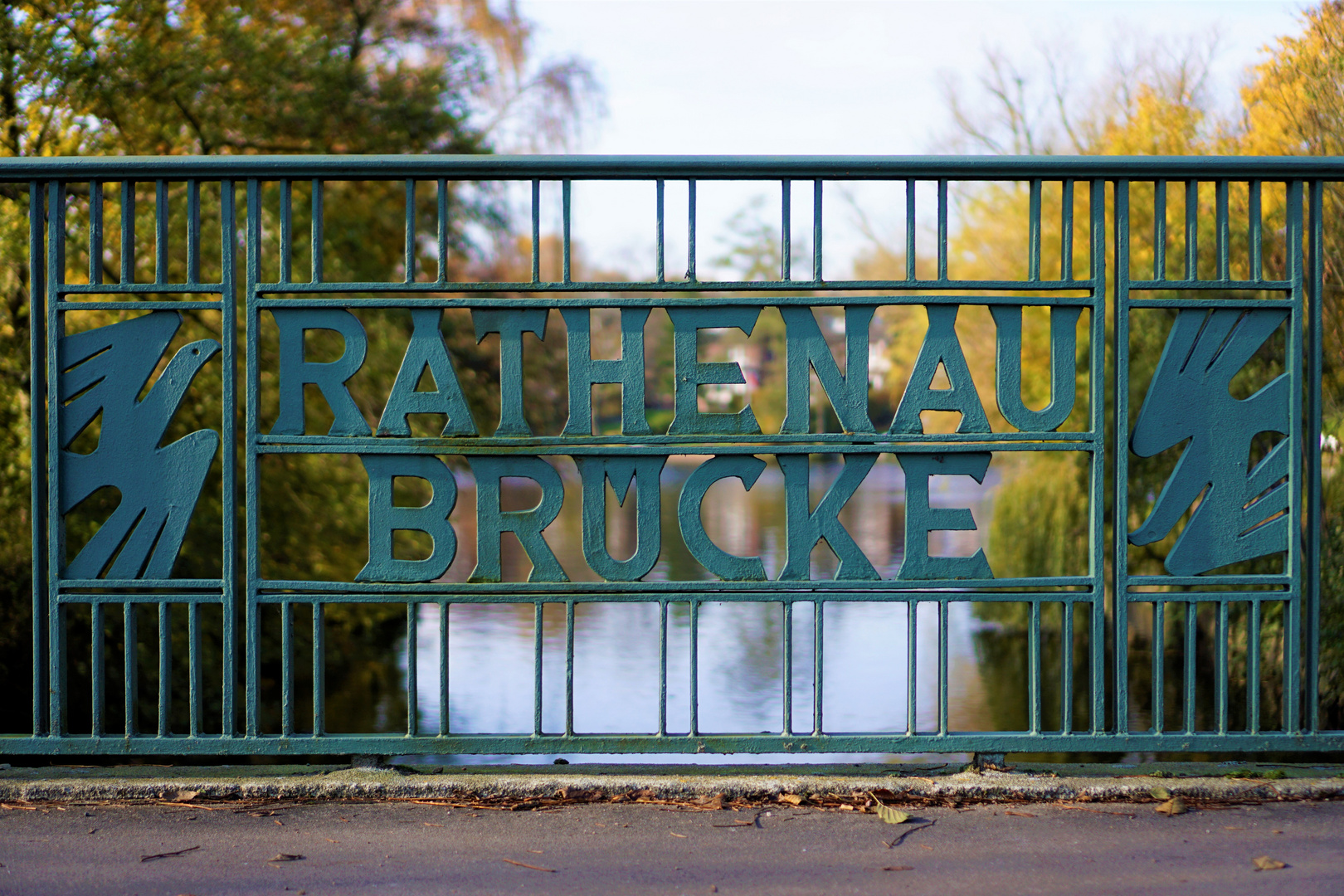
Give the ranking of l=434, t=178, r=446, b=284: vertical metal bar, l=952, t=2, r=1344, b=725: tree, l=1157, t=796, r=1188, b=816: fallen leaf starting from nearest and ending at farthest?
l=434, t=178, r=446, b=284: vertical metal bar, l=1157, t=796, r=1188, b=816: fallen leaf, l=952, t=2, r=1344, b=725: tree

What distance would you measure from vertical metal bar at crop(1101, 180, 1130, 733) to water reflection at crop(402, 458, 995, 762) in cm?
348

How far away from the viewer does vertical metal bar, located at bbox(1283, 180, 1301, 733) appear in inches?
149

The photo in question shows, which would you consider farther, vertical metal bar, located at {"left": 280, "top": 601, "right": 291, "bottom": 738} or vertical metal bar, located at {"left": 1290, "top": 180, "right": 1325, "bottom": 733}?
vertical metal bar, located at {"left": 1290, "top": 180, "right": 1325, "bottom": 733}

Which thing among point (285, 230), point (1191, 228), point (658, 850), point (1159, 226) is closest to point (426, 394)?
point (285, 230)

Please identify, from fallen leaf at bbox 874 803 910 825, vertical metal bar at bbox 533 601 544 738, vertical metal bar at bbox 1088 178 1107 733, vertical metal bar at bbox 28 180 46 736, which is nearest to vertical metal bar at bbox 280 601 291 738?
vertical metal bar at bbox 533 601 544 738

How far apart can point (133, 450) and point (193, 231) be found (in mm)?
748

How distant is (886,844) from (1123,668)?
1.08 m

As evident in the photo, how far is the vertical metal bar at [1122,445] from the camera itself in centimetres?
374

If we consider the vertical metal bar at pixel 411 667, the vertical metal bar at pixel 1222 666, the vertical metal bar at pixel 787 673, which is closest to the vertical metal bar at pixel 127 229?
the vertical metal bar at pixel 411 667

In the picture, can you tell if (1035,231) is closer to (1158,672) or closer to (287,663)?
(1158,672)

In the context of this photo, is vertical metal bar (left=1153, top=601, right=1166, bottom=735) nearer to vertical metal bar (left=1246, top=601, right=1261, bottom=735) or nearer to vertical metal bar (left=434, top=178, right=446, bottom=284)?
vertical metal bar (left=1246, top=601, right=1261, bottom=735)

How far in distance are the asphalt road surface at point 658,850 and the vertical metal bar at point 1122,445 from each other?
412mm

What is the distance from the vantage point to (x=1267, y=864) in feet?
10.4

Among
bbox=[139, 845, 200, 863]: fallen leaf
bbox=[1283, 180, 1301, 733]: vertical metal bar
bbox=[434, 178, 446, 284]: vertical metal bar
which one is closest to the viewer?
bbox=[139, 845, 200, 863]: fallen leaf
